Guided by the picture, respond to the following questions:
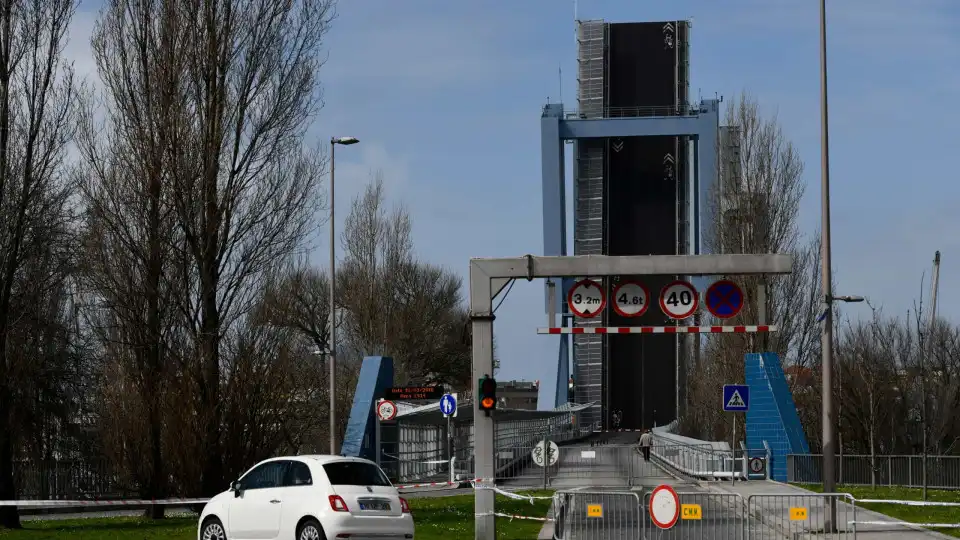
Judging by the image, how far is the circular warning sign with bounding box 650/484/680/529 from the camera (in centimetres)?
1825

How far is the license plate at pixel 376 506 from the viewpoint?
1773cm

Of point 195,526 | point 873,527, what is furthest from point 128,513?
point 873,527

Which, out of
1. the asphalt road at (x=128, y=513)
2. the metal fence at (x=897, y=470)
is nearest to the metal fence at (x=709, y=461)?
the metal fence at (x=897, y=470)

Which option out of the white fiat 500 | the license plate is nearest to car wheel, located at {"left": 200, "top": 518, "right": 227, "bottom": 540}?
the white fiat 500

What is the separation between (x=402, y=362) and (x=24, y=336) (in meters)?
44.9

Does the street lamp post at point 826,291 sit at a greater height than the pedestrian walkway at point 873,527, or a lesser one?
greater

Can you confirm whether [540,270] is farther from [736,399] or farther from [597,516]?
[736,399]

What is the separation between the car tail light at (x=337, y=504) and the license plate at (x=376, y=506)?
28 centimetres

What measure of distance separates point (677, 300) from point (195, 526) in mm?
9852

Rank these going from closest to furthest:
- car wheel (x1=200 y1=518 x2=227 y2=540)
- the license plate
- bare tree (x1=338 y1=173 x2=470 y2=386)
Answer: the license plate < car wheel (x1=200 y1=518 x2=227 y2=540) < bare tree (x1=338 y1=173 x2=470 y2=386)

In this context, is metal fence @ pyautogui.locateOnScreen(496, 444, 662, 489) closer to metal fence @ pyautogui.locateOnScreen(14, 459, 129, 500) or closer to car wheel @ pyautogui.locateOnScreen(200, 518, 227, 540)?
metal fence @ pyautogui.locateOnScreen(14, 459, 129, 500)

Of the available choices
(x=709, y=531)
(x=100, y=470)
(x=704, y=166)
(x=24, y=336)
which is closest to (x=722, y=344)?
(x=704, y=166)

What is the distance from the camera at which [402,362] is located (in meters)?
75.3

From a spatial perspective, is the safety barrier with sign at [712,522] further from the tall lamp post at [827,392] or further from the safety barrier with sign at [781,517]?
the tall lamp post at [827,392]
